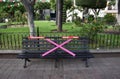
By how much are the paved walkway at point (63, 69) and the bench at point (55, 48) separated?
1.06ft

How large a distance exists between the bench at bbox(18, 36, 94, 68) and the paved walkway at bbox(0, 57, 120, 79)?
323 mm

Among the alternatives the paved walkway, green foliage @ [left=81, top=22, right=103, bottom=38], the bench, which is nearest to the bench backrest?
the bench

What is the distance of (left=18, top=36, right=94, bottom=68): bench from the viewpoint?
6074 millimetres

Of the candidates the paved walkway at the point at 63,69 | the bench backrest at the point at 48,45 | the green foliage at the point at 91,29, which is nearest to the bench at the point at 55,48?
the bench backrest at the point at 48,45

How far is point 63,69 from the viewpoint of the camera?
5.93m

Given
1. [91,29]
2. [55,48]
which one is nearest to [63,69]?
[55,48]

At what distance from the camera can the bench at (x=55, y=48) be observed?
19.9ft

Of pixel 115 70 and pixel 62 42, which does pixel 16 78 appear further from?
pixel 115 70

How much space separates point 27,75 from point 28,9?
3.02 meters

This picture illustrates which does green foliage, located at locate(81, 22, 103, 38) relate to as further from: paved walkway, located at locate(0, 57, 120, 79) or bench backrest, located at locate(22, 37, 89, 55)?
bench backrest, located at locate(22, 37, 89, 55)

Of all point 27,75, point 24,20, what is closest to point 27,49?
point 27,75

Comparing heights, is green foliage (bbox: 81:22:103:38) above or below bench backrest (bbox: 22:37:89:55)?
above

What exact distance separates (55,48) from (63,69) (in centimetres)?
69

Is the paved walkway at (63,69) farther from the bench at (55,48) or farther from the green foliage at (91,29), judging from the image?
the green foliage at (91,29)
